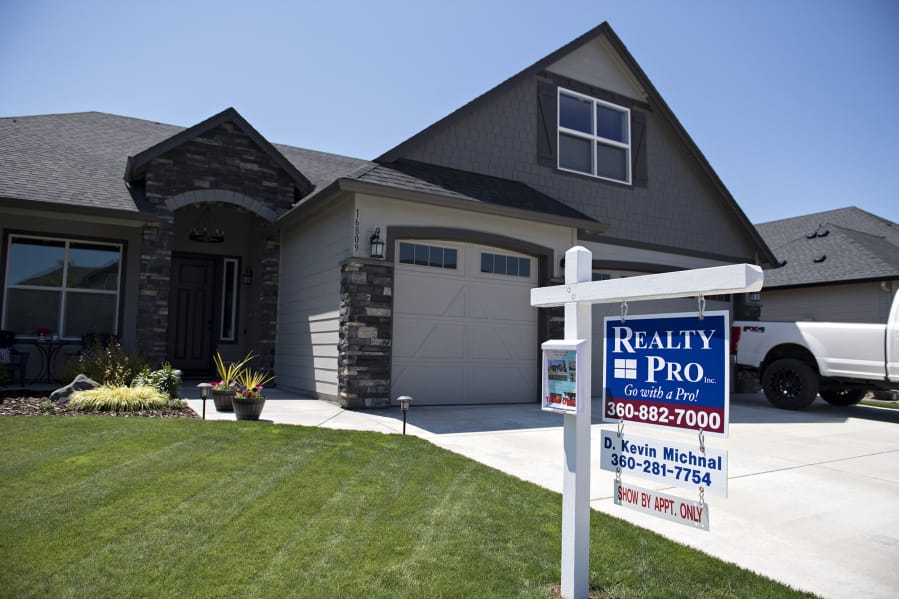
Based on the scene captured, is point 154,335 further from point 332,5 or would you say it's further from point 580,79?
point 580,79

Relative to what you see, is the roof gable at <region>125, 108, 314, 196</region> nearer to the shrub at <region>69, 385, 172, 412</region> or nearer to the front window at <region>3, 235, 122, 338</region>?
the front window at <region>3, 235, 122, 338</region>

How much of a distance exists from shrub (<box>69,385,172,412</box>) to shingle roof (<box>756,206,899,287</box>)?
16534mm

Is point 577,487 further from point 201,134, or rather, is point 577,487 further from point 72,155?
point 72,155

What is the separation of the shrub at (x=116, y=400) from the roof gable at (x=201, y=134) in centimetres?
456

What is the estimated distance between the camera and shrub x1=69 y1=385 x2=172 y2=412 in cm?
742

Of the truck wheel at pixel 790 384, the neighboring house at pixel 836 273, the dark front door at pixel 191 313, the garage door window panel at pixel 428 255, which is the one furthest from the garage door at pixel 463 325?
the neighboring house at pixel 836 273

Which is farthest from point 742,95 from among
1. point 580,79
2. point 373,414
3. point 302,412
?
point 302,412

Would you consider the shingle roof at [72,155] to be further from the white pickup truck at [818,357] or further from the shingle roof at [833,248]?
the shingle roof at [833,248]

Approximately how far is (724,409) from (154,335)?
1027cm

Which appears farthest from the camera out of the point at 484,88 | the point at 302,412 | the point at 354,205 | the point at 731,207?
the point at 731,207

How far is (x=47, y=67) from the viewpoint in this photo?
9203 mm

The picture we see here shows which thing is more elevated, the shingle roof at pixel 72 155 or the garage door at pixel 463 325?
the shingle roof at pixel 72 155

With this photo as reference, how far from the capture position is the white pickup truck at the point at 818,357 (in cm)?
941

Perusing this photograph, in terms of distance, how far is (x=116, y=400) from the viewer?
24.6ft
